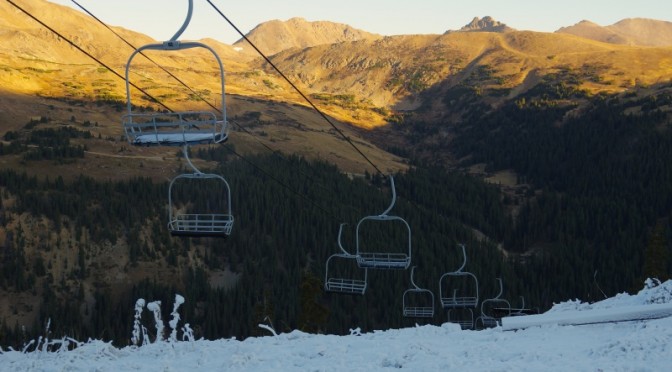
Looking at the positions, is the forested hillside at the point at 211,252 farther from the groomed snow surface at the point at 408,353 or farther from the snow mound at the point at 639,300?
the groomed snow surface at the point at 408,353

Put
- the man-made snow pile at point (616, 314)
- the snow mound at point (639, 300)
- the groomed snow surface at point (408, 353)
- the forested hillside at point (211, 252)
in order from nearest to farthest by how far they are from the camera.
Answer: the groomed snow surface at point (408, 353), the man-made snow pile at point (616, 314), the snow mound at point (639, 300), the forested hillside at point (211, 252)

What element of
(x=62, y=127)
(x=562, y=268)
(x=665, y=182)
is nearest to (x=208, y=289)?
(x=62, y=127)

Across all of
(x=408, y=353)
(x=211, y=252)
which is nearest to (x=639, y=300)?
(x=408, y=353)

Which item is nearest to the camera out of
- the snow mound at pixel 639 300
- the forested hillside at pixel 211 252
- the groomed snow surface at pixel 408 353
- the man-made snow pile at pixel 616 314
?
the groomed snow surface at pixel 408 353

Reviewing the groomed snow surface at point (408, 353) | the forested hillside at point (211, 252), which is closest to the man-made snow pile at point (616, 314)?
the groomed snow surface at point (408, 353)

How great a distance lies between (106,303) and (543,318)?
9845 centimetres

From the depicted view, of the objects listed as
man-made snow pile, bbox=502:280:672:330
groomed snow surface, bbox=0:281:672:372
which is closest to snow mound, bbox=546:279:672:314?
man-made snow pile, bbox=502:280:672:330

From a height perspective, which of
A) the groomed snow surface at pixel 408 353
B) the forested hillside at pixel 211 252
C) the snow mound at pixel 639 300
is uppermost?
the groomed snow surface at pixel 408 353

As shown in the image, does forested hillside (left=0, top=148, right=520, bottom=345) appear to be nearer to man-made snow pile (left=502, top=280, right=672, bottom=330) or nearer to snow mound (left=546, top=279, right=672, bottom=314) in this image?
snow mound (left=546, top=279, right=672, bottom=314)

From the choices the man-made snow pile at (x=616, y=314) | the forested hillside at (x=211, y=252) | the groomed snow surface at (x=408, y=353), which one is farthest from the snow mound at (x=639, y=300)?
the forested hillside at (x=211, y=252)

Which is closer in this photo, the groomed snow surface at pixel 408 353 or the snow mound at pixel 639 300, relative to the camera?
the groomed snow surface at pixel 408 353

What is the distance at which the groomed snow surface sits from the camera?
1666 centimetres

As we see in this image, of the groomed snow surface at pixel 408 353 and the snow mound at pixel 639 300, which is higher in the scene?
the groomed snow surface at pixel 408 353

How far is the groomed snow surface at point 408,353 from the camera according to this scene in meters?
16.7
